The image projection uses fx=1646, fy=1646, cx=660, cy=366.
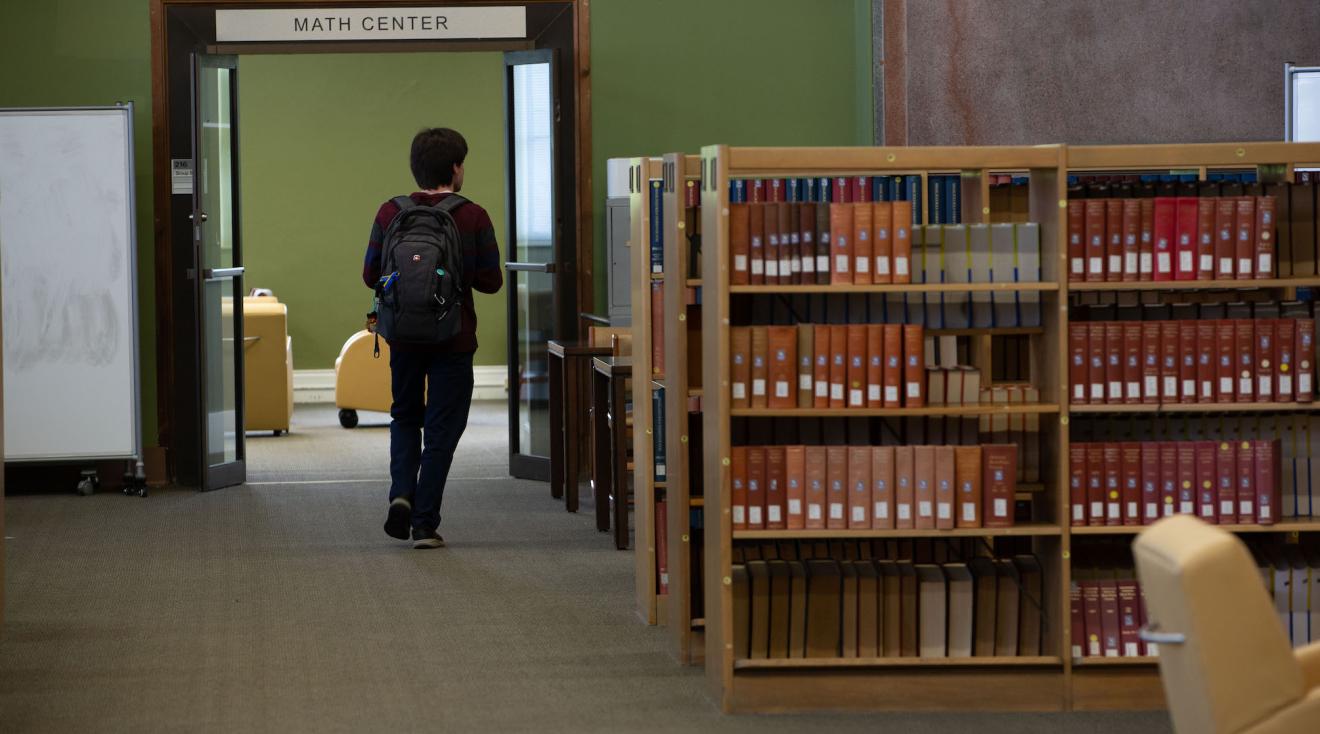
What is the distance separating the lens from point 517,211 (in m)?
9.38

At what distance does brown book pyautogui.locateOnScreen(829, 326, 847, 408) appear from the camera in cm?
429

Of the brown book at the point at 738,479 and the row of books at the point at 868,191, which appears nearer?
the brown book at the point at 738,479

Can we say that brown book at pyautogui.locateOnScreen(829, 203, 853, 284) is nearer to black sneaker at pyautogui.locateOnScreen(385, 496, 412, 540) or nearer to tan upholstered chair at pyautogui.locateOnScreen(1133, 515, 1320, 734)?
tan upholstered chair at pyautogui.locateOnScreen(1133, 515, 1320, 734)

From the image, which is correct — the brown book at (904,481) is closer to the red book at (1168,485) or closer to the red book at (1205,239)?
the red book at (1168,485)

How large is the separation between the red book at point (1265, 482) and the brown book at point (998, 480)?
652 millimetres

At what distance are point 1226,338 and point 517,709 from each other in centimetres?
213

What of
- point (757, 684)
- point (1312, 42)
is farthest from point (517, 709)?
point (1312, 42)

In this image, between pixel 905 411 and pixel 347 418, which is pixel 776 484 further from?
pixel 347 418

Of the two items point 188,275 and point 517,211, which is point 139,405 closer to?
point 188,275

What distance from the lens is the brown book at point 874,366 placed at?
429cm

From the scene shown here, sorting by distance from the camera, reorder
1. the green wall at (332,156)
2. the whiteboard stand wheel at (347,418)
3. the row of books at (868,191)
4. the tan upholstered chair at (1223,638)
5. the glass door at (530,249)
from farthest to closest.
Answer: the green wall at (332,156)
the whiteboard stand wheel at (347,418)
the glass door at (530,249)
the row of books at (868,191)
the tan upholstered chair at (1223,638)

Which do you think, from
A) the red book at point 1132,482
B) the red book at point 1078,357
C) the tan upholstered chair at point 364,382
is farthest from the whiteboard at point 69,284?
the red book at point 1132,482

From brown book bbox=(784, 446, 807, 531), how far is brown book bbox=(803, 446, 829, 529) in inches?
0.4

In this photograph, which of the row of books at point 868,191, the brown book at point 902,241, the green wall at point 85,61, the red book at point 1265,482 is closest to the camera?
the brown book at point 902,241
